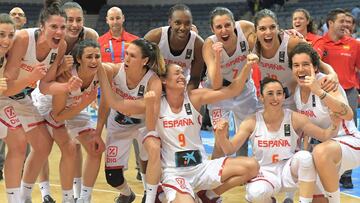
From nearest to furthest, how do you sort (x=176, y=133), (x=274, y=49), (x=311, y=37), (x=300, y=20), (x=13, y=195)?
(x=13, y=195)
(x=176, y=133)
(x=274, y=49)
(x=300, y=20)
(x=311, y=37)

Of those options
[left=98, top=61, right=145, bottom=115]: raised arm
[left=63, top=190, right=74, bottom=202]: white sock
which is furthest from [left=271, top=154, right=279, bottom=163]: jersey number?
[left=63, top=190, right=74, bottom=202]: white sock

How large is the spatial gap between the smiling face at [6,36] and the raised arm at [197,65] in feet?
5.43

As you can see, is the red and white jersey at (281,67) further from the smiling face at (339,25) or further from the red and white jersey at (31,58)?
the red and white jersey at (31,58)

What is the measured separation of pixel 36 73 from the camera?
4609mm

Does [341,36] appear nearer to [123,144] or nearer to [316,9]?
[123,144]

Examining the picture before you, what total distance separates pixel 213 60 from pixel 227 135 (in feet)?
2.46

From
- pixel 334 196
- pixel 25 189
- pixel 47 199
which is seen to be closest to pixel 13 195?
pixel 25 189

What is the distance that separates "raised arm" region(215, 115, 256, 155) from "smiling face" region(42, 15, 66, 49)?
57.9 inches

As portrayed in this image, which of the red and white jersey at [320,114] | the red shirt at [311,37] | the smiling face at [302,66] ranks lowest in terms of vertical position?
the red and white jersey at [320,114]

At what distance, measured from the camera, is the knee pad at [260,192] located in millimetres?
4500

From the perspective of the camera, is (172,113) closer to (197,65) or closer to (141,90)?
(141,90)

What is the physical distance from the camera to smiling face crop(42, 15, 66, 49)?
478cm

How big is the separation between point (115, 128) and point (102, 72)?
584mm

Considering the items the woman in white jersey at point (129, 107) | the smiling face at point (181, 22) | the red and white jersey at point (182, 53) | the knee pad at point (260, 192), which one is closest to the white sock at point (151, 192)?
the woman in white jersey at point (129, 107)
